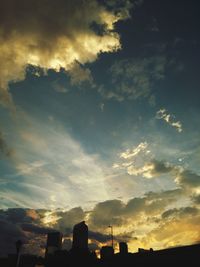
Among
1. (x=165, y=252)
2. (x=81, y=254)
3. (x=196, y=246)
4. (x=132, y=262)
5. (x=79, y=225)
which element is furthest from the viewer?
(x=79, y=225)

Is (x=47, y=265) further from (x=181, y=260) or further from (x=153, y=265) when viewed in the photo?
(x=181, y=260)

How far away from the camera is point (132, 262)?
3272 cm

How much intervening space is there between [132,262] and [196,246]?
10.0m

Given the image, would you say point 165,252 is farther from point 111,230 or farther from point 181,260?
point 111,230

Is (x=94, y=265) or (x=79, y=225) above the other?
(x=79, y=225)

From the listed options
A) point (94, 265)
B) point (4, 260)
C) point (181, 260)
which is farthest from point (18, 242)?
point (4, 260)

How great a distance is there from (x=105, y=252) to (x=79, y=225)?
26355mm

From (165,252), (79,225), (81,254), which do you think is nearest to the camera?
(165,252)

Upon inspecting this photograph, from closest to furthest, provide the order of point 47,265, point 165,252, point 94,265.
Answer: point 165,252 < point 94,265 < point 47,265

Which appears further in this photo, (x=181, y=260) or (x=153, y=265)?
(x=153, y=265)

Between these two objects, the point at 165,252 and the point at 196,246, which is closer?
the point at 196,246

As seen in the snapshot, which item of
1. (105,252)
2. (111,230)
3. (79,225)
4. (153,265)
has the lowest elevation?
(153,265)

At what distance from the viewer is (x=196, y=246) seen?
26.6m

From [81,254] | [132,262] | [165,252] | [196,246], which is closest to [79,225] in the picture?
[81,254]
